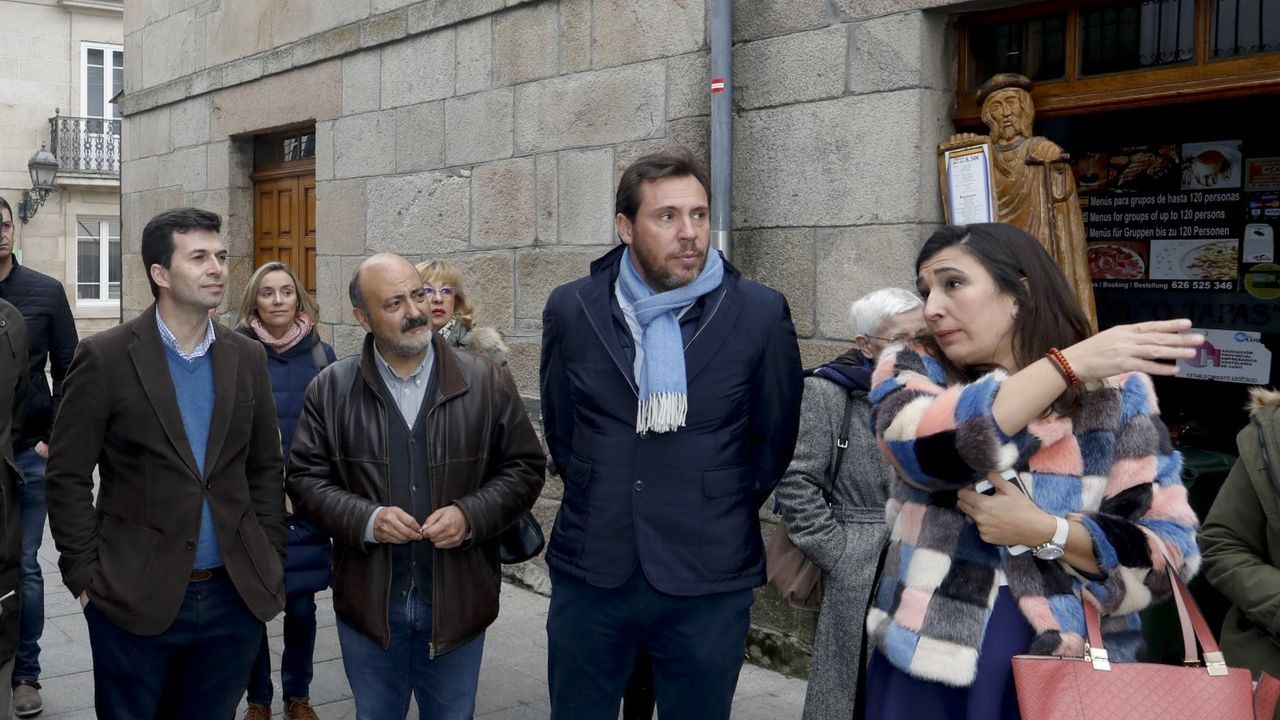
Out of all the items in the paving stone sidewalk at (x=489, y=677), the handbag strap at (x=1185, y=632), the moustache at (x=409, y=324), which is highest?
the moustache at (x=409, y=324)

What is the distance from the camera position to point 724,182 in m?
5.43

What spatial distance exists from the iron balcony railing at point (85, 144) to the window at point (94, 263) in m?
1.31

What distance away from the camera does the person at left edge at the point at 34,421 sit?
4875 millimetres

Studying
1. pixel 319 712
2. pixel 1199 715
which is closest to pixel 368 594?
pixel 319 712

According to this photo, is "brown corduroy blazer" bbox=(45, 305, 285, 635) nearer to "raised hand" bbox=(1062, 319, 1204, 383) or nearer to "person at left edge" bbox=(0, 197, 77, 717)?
Result: "person at left edge" bbox=(0, 197, 77, 717)

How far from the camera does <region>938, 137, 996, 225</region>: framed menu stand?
4723 mm

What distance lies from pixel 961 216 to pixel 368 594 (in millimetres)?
2775

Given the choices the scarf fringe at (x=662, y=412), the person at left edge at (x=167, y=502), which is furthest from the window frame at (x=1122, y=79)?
the person at left edge at (x=167, y=502)

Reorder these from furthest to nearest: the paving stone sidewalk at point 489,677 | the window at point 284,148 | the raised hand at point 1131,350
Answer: the window at point 284,148
the paving stone sidewalk at point 489,677
the raised hand at point 1131,350

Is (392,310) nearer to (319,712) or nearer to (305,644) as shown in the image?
(305,644)

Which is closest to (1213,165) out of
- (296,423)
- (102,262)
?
(296,423)

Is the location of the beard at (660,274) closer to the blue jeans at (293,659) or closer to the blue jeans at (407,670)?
the blue jeans at (407,670)

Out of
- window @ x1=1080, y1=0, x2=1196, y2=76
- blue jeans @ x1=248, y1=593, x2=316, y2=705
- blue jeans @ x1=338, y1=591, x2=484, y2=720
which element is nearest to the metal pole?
window @ x1=1080, y1=0, x2=1196, y2=76

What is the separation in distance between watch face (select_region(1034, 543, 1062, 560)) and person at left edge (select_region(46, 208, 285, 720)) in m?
2.18
